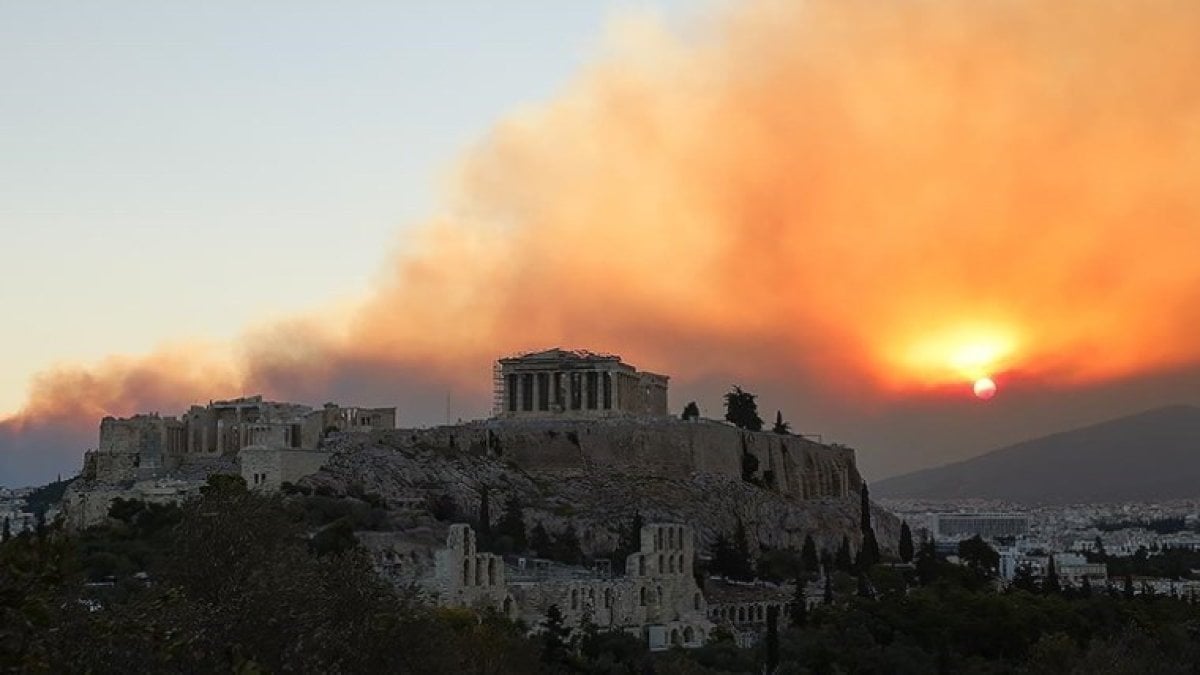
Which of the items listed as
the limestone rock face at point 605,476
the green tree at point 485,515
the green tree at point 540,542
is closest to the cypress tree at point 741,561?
the limestone rock face at point 605,476

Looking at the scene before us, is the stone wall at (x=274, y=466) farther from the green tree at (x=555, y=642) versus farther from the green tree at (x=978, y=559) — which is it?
the green tree at (x=978, y=559)

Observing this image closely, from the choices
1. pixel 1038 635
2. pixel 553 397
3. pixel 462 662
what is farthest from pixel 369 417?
pixel 462 662

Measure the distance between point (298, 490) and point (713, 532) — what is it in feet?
60.3

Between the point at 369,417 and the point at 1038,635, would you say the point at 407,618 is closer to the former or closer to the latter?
the point at 1038,635

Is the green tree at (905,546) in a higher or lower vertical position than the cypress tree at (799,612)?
higher

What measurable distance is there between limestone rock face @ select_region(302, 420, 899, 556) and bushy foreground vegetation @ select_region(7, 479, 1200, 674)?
3.15 metres

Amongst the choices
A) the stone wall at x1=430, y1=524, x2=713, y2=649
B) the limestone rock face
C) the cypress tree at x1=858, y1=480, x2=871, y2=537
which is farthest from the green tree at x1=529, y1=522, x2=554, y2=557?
the cypress tree at x1=858, y1=480, x2=871, y2=537

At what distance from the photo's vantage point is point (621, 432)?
65.9m

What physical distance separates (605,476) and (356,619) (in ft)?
143

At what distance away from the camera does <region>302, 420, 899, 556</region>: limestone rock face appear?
56.9 m

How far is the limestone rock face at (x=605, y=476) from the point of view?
56906 mm

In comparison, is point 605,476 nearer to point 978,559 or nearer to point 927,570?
point 927,570

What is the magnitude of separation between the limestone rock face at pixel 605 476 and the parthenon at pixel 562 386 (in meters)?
2.26

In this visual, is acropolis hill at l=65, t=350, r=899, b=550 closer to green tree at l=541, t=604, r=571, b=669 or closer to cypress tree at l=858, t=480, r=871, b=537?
cypress tree at l=858, t=480, r=871, b=537
